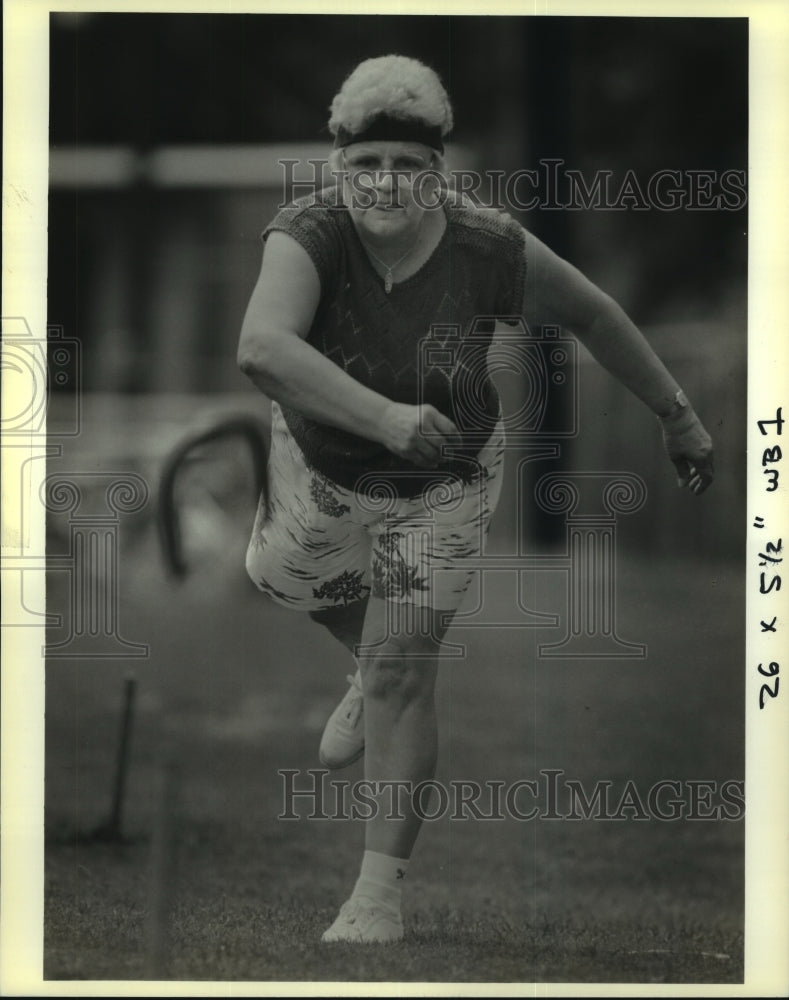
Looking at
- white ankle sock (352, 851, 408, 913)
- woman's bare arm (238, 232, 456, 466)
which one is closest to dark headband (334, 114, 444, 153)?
woman's bare arm (238, 232, 456, 466)

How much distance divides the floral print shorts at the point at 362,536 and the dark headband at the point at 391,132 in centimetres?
107

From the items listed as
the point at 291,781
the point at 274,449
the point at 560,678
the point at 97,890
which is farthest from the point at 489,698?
the point at 97,890

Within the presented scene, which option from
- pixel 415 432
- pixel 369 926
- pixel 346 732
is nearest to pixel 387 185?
pixel 415 432

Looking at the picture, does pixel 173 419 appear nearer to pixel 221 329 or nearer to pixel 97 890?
pixel 221 329

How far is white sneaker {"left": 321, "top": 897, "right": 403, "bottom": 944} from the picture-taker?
6312mm

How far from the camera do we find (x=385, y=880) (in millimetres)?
6328

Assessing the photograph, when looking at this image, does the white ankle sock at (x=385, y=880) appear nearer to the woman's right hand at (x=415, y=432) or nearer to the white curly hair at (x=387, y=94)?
the woman's right hand at (x=415, y=432)

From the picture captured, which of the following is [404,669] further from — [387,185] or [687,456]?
[387,185]

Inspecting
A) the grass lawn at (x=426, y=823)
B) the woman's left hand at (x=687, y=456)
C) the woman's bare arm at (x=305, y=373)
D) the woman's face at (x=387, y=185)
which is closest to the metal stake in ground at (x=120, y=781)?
the grass lawn at (x=426, y=823)

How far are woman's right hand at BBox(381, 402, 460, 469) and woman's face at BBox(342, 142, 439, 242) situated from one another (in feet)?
2.16

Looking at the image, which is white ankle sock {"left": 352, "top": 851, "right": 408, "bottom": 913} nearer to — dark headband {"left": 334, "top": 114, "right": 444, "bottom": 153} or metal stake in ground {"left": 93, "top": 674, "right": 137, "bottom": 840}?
metal stake in ground {"left": 93, "top": 674, "right": 137, "bottom": 840}

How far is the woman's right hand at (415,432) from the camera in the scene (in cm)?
620

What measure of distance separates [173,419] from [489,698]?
1610 mm

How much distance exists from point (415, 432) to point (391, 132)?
3.72 feet
